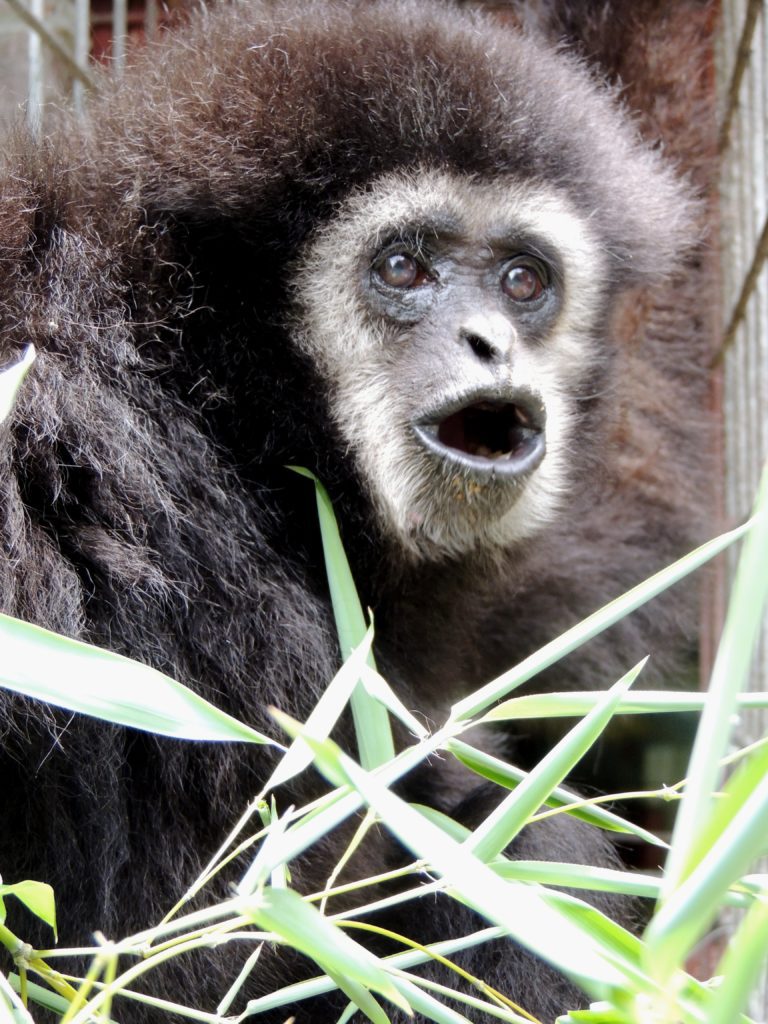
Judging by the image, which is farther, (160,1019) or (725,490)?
(725,490)

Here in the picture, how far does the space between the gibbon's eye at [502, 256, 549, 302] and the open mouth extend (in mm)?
314

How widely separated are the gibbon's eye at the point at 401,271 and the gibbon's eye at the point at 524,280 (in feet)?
0.73

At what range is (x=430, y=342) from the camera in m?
2.44

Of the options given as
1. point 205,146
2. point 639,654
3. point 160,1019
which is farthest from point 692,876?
point 639,654

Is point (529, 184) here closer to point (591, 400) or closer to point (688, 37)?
point (591, 400)

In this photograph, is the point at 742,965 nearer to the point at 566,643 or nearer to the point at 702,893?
the point at 702,893

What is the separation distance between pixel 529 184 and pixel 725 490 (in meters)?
1.45

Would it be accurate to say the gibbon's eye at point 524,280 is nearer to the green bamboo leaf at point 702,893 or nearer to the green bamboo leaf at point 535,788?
the green bamboo leaf at point 535,788

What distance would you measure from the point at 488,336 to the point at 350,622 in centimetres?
64

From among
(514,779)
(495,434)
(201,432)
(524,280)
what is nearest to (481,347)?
(495,434)

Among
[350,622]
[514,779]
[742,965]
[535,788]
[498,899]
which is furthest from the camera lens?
[350,622]

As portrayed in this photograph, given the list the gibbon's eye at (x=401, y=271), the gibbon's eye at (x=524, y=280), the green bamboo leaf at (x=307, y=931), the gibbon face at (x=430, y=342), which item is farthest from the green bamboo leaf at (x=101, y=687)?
the gibbon's eye at (x=524, y=280)

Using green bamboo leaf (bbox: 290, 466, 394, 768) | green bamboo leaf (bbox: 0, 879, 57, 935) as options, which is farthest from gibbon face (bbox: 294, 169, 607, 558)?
green bamboo leaf (bbox: 0, 879, 57, 935)

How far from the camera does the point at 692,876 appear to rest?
35.1 inches
